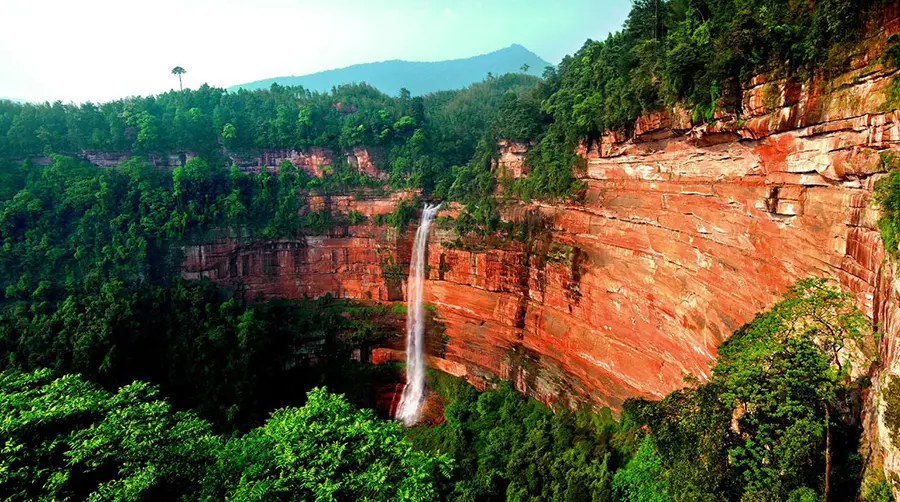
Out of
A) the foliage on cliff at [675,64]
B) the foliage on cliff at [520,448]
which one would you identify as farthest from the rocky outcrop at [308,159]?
the foliage on cliff at [520,448]

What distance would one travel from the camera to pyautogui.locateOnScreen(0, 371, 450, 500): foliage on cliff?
8875mm

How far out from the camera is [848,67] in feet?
27.7

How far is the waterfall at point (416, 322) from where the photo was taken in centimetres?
2697

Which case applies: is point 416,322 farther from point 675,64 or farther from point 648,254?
point 675,64

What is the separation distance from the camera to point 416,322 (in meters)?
27.5

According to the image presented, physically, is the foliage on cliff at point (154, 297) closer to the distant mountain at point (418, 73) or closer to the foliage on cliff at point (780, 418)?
the foliage on cliff at point (780, 418)

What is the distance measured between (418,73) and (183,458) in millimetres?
136156

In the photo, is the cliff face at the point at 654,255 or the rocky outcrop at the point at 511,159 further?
the rocky outcrop at the point at 511,159

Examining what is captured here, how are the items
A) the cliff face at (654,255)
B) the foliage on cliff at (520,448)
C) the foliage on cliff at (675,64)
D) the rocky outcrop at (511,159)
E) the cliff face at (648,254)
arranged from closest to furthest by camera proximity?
the cliff face at (654,255) < the cliff face at (648,254) < the foliage on cliff at (675,64) < the foliage on cliff at (520,448) < the rocky outcrop at (511,159)

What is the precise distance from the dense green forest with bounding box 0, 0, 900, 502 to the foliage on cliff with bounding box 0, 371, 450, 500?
0.21ft

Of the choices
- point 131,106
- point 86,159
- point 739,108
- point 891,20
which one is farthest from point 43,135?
point 891,20

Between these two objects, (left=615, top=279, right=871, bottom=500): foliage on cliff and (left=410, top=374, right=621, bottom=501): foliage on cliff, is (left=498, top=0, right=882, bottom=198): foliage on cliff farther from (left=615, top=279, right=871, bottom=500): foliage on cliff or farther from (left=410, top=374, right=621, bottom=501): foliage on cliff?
(left=410, top=374, right=621, bottom=501): foliage on cliff

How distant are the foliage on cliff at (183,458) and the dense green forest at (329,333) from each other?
63mm

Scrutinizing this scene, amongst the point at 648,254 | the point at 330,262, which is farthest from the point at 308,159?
the point at 648,254
